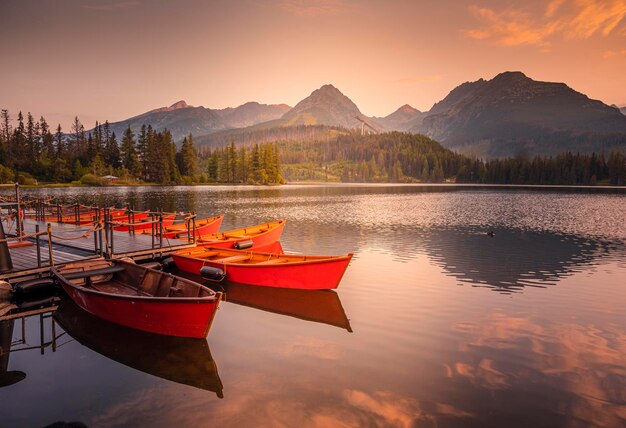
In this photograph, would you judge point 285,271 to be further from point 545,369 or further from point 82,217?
point 82,217

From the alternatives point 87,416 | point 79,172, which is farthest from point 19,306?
point 79,172

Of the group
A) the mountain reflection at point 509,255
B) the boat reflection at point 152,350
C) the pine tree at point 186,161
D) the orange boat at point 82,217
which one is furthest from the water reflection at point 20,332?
the pine tree at point 186,161

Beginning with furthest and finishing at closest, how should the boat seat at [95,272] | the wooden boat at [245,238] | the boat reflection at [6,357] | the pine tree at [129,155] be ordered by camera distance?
the pine tree at [129,155], the wooden boat at [245,238], the boat seat at [95,272], the boat reflection at [6,357]

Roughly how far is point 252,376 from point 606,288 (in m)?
19.1

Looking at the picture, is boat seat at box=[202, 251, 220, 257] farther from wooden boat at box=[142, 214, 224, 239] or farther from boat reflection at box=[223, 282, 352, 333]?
wooden boat at box=[142, 214, 224, 239]

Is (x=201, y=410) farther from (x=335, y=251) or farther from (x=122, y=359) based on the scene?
(x=335, y=251)

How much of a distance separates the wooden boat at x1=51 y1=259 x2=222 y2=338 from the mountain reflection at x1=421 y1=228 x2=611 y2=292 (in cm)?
1483

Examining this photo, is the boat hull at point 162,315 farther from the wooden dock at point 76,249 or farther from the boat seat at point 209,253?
the boat seat at point 209,253

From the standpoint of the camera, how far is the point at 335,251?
96.0 feet

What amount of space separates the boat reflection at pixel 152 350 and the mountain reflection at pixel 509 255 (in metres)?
15.0

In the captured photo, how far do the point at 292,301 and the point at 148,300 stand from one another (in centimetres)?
682

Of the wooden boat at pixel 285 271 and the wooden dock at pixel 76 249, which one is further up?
the wooden dock at pixel 76 249

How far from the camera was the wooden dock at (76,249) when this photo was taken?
52.7 ft

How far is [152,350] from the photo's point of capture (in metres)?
11.7
